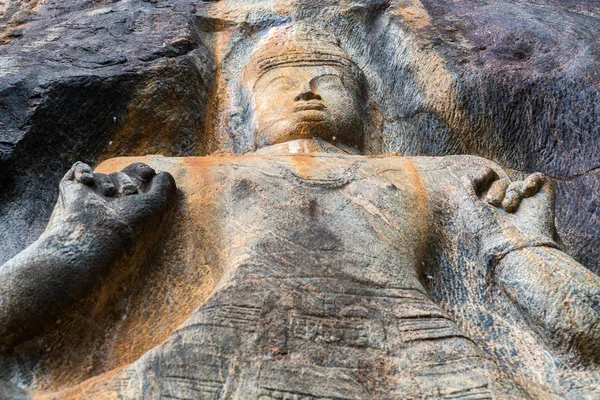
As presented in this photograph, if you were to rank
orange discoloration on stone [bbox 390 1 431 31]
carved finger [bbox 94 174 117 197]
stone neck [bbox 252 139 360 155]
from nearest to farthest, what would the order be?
carved finger [bbox 94 174 117 197] < stone neck [bbox 252 139 360 155] < orange discoloration on stone [bbox 390 1 431 31]

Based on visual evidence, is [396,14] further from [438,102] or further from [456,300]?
[456,300]

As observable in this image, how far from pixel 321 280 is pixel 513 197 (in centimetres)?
101

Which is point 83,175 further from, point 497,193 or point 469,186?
point 497,193

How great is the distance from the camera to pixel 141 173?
2.86m

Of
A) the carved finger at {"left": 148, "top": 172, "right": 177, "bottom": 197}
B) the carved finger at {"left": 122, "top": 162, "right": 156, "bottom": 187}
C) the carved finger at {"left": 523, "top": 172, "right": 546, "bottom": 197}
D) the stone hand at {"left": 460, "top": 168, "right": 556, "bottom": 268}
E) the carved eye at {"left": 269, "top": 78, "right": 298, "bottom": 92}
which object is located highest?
the carved finger at {"left": 122, "top": 162, "right": 156, "bottom": 187}

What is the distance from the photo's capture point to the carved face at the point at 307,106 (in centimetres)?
364

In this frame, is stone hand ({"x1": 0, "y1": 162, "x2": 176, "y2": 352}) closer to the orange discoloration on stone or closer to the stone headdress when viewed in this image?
the stone headdress

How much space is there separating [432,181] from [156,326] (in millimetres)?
1379

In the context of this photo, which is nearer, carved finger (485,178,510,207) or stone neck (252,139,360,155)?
carved finger (485,178,510,207)

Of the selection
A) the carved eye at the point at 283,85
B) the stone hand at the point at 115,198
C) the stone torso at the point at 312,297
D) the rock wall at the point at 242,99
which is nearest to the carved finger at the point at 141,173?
the stone hand at the point at 115,198

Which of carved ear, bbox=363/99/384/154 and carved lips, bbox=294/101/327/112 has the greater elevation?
carved lips, bbox=294/101/327/112

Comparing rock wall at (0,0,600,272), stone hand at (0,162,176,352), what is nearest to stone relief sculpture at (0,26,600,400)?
stone hand at (0,162,176,352)

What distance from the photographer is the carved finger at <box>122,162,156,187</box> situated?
112 inches

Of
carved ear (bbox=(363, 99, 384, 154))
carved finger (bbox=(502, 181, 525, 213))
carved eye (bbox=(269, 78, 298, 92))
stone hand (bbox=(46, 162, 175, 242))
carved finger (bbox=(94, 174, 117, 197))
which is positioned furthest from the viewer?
carved ear (bbox=(363, 99, 384, 154))
